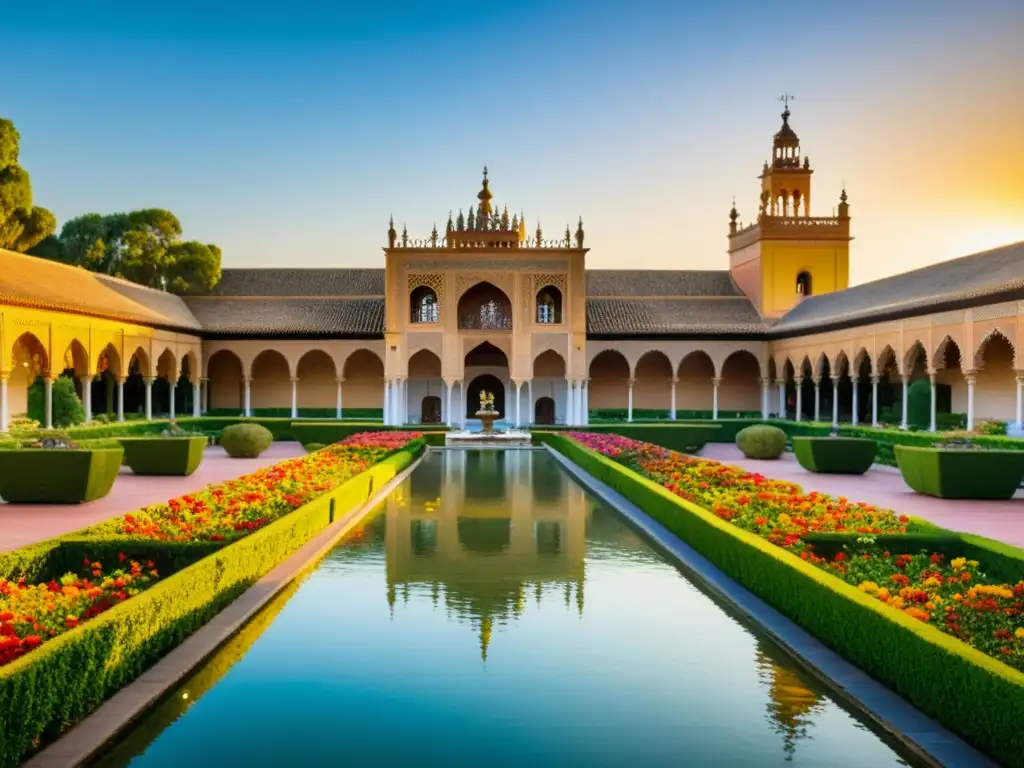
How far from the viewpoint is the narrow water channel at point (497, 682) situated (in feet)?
17.1

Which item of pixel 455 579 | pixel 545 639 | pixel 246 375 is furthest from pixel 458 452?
pixel 545 639

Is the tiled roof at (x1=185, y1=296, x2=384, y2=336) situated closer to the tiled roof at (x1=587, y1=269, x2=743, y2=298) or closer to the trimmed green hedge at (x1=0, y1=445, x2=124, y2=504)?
the tiled roof at (x1=587, y1=269, x2=743, y2=298)

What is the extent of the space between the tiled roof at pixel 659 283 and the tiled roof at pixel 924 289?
598cm

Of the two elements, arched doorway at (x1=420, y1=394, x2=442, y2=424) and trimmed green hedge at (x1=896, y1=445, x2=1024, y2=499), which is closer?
trimmed green hedge at (x1=896, y1=445, x2=1024, y2=499)

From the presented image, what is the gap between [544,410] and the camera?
39812 millimetres

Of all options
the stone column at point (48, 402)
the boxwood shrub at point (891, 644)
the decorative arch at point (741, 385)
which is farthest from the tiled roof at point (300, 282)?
the boxwood shrub at point (891, 644)

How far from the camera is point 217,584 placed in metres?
7.66

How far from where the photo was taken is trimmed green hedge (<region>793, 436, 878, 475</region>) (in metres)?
20.1

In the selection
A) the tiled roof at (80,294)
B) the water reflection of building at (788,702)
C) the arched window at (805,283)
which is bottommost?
the water reflection of building at (788,702)

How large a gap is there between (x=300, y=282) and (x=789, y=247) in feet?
69.3

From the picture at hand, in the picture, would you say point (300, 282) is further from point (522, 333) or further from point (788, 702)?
point (788, 702)

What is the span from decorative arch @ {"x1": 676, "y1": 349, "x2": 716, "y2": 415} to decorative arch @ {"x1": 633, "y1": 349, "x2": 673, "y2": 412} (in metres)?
0.52

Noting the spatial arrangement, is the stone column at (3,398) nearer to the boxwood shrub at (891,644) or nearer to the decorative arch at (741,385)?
the boxwood shrub at (891,644)

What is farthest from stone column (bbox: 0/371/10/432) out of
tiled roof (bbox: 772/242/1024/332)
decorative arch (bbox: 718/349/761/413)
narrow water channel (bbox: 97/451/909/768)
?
decorative arch (bbox: 718/349/761/413)
